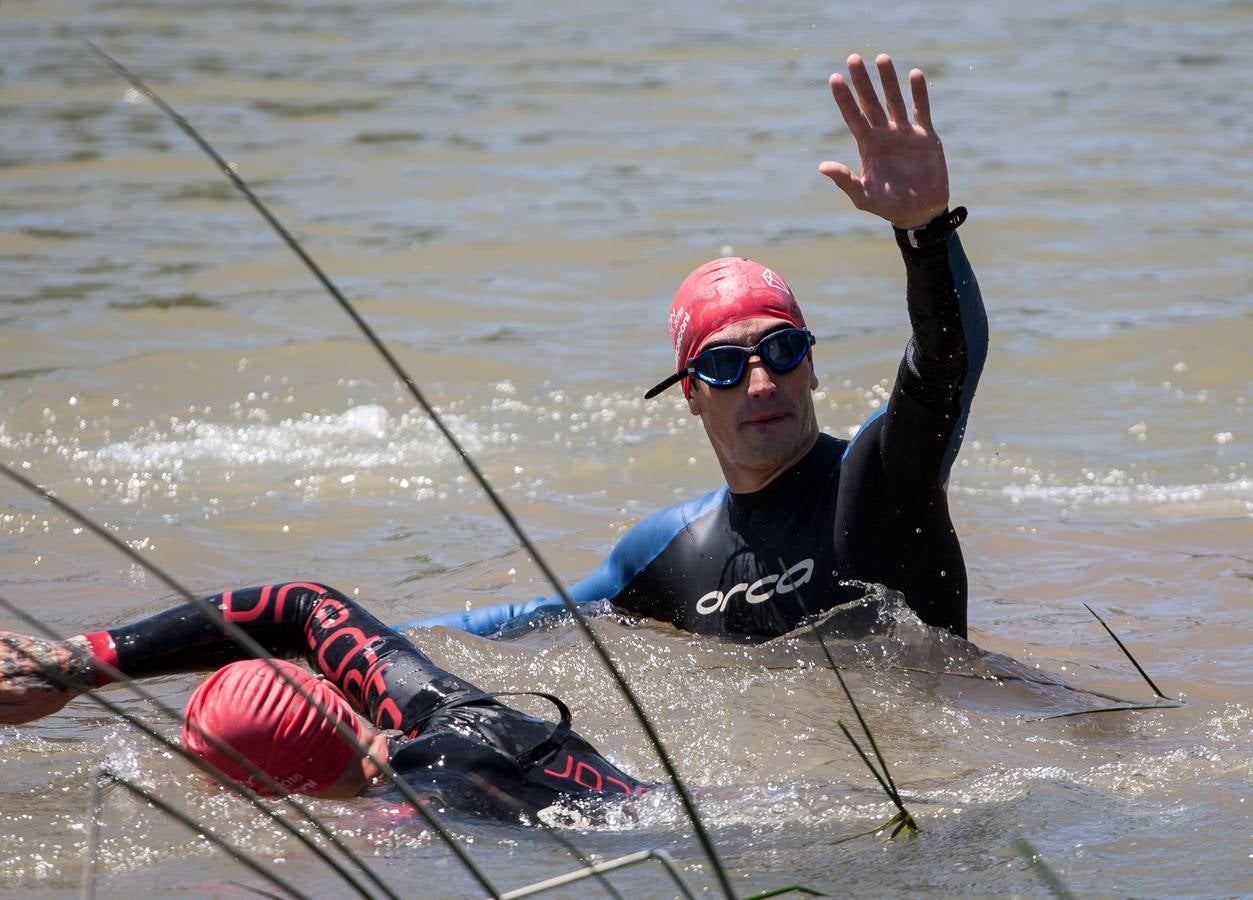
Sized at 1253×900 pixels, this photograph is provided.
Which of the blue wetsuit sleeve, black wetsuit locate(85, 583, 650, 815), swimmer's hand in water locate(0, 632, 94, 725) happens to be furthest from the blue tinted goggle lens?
swimmer's hand in water locate(0, 632, 94, 725)

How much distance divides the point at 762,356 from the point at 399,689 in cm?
142

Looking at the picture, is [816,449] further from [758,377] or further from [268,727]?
[268,727]

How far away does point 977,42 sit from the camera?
18422mm

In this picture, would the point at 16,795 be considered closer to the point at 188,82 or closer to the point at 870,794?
the point at 870,794

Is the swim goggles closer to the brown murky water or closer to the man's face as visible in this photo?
the man's face

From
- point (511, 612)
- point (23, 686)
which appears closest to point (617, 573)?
point (511, 612)

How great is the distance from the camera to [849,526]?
451 cm

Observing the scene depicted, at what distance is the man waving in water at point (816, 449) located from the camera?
4.00m

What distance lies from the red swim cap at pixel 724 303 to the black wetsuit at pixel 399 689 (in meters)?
1.29

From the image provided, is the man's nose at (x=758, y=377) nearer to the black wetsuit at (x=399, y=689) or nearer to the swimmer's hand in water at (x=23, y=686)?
the black wetsuit at (x=399, y=689)

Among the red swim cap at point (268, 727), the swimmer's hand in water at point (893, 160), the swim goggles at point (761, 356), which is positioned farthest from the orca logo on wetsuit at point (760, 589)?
the red swim cap at point (268, 727)

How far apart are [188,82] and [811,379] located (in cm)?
1408

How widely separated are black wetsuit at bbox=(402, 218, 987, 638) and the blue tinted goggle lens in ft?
0.97

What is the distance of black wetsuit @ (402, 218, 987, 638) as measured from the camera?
4078mm
